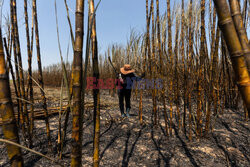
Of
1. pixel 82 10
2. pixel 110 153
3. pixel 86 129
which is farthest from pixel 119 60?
pixel 82 10

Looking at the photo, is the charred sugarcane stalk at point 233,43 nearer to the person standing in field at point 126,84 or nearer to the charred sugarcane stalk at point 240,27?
the charred sugarcane stalk at point 240,27

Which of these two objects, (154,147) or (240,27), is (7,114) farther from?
(154,147)

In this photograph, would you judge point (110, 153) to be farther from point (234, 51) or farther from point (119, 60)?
point (119, 60)

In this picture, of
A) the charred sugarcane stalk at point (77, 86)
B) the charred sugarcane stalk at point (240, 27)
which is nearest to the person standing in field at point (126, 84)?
the charred sugarcane stalk at point (77, 86)

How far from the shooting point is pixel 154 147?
4.55 ft

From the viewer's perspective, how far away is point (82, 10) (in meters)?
0.33

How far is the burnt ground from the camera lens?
115 cm

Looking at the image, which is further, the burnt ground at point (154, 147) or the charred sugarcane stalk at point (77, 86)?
the burnt ground at point (154, 147)

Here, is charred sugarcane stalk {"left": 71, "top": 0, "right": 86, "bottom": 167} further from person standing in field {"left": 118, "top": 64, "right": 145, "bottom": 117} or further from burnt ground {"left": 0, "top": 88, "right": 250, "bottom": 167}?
person standing in field {"left": 118, "top": 64, "right": 145, "bottom": 117}

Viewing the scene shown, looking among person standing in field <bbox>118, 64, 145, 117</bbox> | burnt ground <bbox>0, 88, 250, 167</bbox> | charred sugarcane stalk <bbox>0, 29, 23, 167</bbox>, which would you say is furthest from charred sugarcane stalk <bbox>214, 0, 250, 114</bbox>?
person standing in field <bbox>118, 64, 145, 117</bbox>

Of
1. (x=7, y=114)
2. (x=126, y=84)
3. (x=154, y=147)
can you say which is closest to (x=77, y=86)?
(x=7, y=114)

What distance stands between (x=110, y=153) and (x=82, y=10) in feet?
4.02

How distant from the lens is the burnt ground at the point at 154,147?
1.15m

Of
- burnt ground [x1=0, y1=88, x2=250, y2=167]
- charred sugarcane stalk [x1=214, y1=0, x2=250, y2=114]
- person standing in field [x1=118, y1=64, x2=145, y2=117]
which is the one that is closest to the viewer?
charred sugarcane stalk [x1=214, y1=0, x2=250, y2=114]
